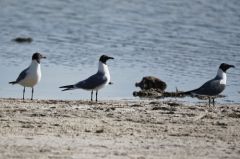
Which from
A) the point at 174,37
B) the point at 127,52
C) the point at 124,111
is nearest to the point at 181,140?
the point at 124,111

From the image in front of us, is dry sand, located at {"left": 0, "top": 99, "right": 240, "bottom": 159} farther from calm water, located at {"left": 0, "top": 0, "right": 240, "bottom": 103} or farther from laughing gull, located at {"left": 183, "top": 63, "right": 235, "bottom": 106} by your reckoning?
calm water, located at {"left": 0, "top": 0, "right": 240, "bottom": 103}

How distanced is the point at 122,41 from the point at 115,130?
12627 mm

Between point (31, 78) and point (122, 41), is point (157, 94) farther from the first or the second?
point (122, 41)

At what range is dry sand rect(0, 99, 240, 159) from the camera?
971 centimetres

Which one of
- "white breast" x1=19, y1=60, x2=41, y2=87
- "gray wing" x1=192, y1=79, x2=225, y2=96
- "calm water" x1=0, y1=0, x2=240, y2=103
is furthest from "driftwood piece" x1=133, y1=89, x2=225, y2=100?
"white breast" x1=19, y1=60, x2=41, y2=87

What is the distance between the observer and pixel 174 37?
24219mm

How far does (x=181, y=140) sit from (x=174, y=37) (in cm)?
1387

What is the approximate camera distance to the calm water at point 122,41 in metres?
17.5

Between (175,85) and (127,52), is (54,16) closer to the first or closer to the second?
(127,52)

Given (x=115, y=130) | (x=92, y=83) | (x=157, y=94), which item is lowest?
(x=115, y=130)

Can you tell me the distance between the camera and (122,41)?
23562mm

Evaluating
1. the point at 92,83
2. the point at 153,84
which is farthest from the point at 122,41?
the point at 92,83

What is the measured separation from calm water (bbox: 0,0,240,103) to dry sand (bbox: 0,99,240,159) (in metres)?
2.67

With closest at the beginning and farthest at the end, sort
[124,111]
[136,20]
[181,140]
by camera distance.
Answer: [181,140], [124,111], [136,20]
